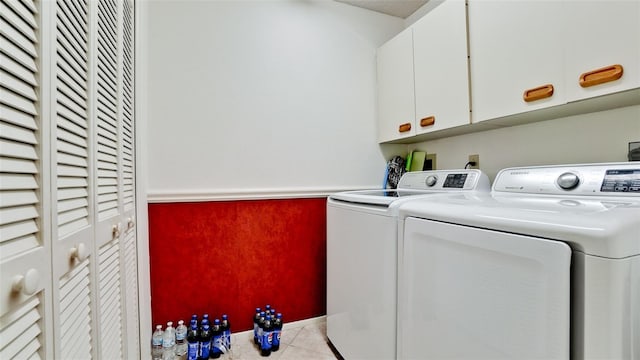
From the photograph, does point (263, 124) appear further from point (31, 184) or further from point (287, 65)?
point (31, 184)

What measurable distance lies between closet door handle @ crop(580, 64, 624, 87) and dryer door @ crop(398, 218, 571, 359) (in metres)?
0.75

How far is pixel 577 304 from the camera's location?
610 millimetres

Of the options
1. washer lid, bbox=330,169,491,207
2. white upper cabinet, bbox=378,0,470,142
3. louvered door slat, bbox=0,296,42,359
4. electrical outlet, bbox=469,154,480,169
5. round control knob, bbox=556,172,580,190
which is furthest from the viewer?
electrical outlet, bbox=469,154,480,169

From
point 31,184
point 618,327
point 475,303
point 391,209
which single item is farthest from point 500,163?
point 31,184

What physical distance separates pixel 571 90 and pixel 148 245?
2.10 m

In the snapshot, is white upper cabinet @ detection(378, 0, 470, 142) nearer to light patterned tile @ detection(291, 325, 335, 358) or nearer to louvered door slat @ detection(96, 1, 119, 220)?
light patterned tile @ detection(291, 325, 335, 358)

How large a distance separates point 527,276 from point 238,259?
1.55 metres

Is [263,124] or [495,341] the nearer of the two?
[495,341]

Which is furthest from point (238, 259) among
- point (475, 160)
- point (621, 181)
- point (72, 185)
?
point (621, 181)

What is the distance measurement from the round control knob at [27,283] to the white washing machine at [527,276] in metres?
0.94

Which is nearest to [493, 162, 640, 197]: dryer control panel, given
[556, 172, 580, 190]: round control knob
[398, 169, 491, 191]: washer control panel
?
[556, 172, 580, 190]: round control knob

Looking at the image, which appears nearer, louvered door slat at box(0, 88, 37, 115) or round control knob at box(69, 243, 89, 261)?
louvered door slat at box(0, 88, 37, 115)

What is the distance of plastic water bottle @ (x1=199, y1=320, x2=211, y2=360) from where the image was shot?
5.19 ft

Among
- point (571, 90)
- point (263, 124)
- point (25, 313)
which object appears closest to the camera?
point (25, 313)
